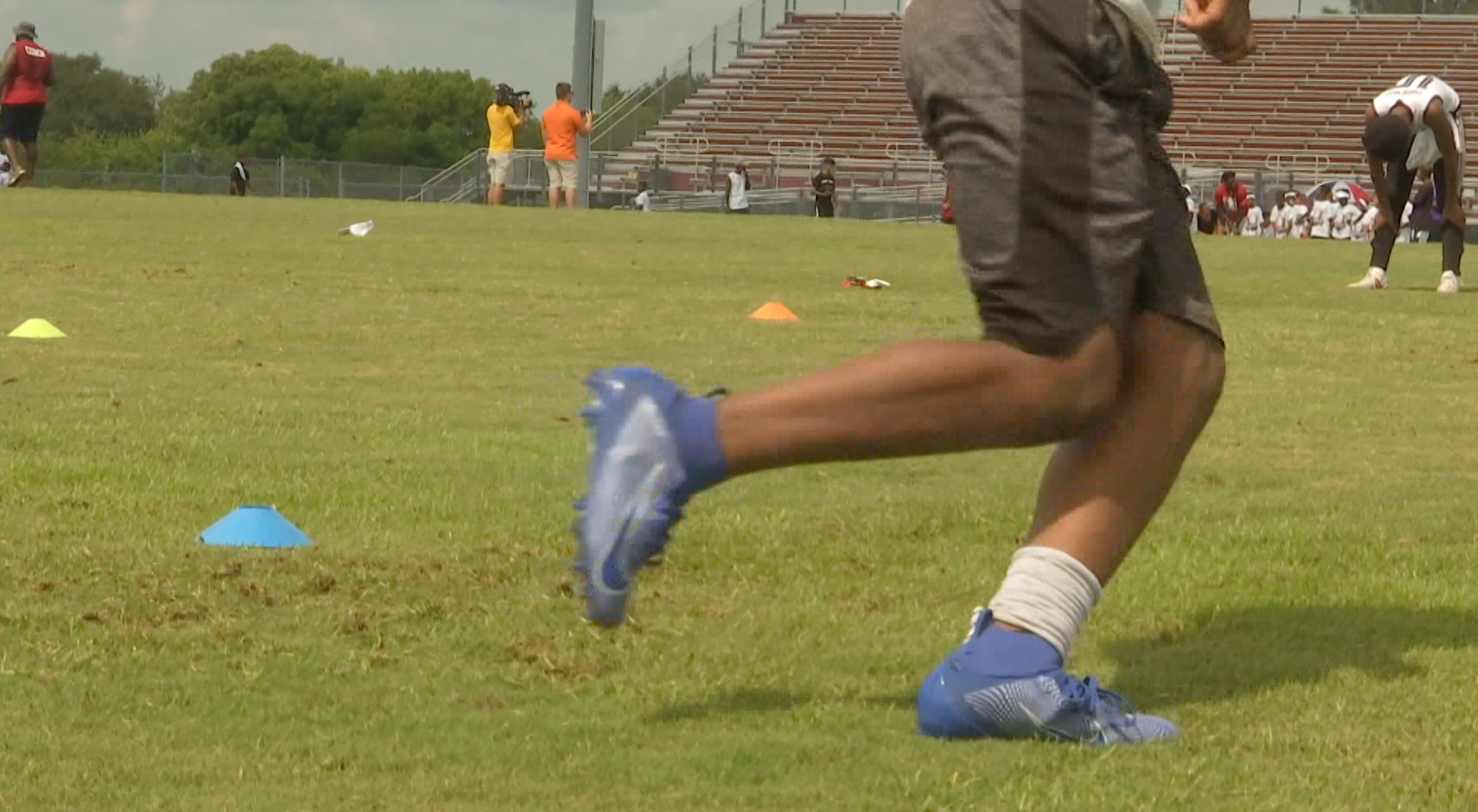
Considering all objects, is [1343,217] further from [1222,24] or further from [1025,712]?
[1025,712]

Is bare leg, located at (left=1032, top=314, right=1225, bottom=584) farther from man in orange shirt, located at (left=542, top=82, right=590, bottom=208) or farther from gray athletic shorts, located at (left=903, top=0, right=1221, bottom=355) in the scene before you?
man in orange shirt, located at (left=542, top=82, right=590, bottom=208)

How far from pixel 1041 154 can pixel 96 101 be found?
142 meters

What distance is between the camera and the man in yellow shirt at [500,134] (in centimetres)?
3388

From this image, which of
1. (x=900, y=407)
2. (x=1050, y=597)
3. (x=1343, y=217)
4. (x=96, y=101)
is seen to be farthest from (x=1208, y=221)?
(x=96, y=101)

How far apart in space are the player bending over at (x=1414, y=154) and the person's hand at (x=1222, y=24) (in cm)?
1173

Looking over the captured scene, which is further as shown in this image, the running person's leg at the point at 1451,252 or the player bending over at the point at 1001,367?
the running person's leg at the point at 1451,252

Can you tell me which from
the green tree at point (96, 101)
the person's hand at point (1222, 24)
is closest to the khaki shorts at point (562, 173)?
the person's hand at point (1222, 24)

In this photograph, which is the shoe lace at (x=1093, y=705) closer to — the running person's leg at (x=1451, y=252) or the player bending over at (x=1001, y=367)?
the player bending over at (x=1001, y=367)

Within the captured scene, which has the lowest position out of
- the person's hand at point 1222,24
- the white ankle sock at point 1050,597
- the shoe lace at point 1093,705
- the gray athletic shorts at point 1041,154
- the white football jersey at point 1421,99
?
the shoe lace at point 1093,705

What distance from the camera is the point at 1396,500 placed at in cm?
545

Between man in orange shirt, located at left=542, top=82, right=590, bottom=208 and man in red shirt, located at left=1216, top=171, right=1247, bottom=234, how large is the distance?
1223 cm

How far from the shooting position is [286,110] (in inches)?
4978

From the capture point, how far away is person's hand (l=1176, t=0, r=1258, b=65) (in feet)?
11.4

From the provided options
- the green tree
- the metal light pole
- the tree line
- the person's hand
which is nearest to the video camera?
the metal light pole
